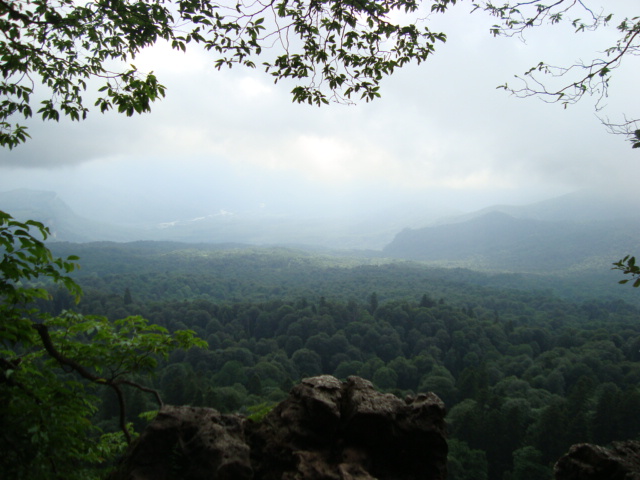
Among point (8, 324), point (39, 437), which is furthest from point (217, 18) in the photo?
point (39, 437)

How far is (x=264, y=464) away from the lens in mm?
4805

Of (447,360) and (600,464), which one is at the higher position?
(600,464)

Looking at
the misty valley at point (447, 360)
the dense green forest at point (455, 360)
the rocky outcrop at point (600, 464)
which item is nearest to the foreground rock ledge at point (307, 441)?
the rocky outcrop at point (600, 464)

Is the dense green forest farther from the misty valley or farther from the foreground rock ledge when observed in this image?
the foreground rock ledge

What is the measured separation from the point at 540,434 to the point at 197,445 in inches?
1648

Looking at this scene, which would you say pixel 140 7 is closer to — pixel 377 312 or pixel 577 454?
pixel 577 454

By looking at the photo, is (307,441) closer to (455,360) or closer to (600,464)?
(600,464)

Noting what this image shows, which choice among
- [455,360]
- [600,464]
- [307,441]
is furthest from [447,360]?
[307,441]

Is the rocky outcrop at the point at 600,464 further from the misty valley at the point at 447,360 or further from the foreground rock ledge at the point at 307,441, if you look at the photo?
the misty valley at the point at 447,360

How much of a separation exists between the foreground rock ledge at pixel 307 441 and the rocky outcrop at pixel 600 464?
1.99m

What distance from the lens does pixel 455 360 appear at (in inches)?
2534

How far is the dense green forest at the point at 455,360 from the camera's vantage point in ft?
117

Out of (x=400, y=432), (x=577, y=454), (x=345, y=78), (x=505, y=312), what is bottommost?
(x=505, y=312)

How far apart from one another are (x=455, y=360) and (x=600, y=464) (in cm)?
6538
